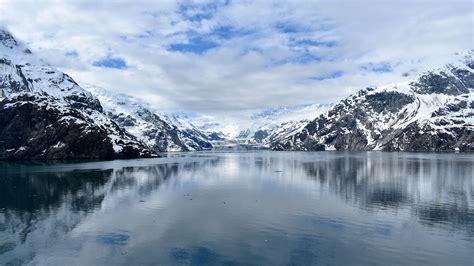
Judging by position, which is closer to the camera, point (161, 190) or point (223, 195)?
point (223, 195)

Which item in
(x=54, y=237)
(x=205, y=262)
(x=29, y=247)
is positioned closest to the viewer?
(x=205, y=262)

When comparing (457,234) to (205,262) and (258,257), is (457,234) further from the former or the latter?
(205,262)

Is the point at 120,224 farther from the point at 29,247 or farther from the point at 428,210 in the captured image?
the point at 428,210

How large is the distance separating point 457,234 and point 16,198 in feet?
298

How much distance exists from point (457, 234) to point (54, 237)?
2249 inches

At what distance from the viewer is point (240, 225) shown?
61.5m

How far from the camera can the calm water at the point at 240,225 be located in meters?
46.4

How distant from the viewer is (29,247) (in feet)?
165

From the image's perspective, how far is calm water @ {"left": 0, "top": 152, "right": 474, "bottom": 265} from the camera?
152 feet

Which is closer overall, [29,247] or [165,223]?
[29,247]

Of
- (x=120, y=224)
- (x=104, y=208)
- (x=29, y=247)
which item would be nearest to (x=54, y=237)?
(x=29, y=247)

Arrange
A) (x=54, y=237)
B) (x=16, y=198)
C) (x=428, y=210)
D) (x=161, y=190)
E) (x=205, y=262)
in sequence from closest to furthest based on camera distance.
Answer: (x=205, y=262) → (x=54, y=237) → (x=428, y=210) → (x=16, y=198) → (x=161, y=190)

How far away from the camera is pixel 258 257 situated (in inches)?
1794

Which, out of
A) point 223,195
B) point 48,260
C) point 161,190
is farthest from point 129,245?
point 161,190
